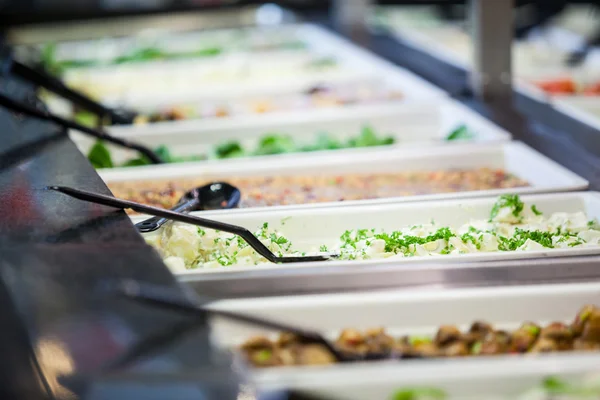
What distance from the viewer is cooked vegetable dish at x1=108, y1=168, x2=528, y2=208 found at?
97.0 inches

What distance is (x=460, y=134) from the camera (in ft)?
9.87

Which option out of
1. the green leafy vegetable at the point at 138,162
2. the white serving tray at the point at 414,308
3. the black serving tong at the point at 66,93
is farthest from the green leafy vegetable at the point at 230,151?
the white serving tray at the point at 414,308

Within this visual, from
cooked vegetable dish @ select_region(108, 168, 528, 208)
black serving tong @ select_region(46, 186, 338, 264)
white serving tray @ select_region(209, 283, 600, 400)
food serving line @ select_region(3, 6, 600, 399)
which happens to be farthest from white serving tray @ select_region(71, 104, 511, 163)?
white serving tray @ select_region(209, 283, 600, 400)

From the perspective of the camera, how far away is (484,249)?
1897 millimetres

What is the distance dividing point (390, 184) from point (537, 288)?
3.46 ft

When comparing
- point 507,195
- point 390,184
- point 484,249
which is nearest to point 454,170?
point 390,184

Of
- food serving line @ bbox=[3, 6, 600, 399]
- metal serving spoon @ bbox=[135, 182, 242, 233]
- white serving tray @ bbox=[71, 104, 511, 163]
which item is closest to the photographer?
food serving line @ bbox=[3, 6, 600, 399]

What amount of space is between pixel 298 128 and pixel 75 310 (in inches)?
83.7

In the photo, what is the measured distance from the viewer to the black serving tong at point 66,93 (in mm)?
3443

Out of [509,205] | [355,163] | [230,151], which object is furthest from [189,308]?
[230,151]

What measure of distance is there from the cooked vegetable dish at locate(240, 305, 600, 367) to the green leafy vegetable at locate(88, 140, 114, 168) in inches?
65.5

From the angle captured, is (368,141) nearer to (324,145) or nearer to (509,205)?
(324,145)

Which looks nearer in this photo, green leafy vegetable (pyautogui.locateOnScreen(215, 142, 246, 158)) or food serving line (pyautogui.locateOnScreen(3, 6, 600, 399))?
food serving line (pyautogui.locateOnScreen(3, 6, 600, 399))

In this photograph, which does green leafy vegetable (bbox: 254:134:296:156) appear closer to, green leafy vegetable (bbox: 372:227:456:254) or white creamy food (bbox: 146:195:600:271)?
white creamy food (bbox: 146:195:600:271)
